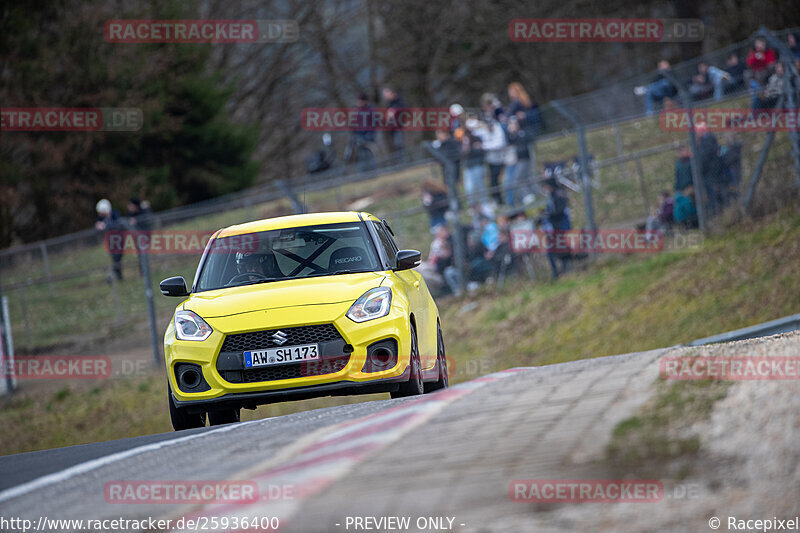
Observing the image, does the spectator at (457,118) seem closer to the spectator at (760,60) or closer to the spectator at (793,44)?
the spectator at (760,60)

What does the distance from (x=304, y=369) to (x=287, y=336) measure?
28 centimetres

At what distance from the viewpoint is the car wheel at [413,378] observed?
28.0ft

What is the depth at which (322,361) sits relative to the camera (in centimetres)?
827

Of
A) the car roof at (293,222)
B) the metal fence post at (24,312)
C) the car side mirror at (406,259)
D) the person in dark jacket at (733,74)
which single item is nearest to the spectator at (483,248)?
the person in dark jacket at (733,74)

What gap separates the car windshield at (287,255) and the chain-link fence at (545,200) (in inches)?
274

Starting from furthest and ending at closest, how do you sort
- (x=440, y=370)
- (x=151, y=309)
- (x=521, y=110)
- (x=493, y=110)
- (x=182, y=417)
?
(x=493, y=110), (x=521, y=110), (x=151, y=309), (x=440, y=370), (x=182, y=417)

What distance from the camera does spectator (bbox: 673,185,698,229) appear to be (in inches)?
699

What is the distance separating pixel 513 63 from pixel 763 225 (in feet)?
104

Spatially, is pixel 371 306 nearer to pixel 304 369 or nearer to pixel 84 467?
pixel 304 369

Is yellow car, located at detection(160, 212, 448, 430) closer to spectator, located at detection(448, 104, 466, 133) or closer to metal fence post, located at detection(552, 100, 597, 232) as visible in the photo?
metal fence post, located at detection(552, 100, 597, 232)

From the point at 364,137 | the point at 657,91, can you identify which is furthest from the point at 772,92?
the point at 364,137

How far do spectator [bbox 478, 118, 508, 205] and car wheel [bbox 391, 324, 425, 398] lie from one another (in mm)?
11255

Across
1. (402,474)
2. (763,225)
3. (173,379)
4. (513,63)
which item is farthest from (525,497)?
(513,63)

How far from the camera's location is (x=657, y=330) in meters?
15.0
